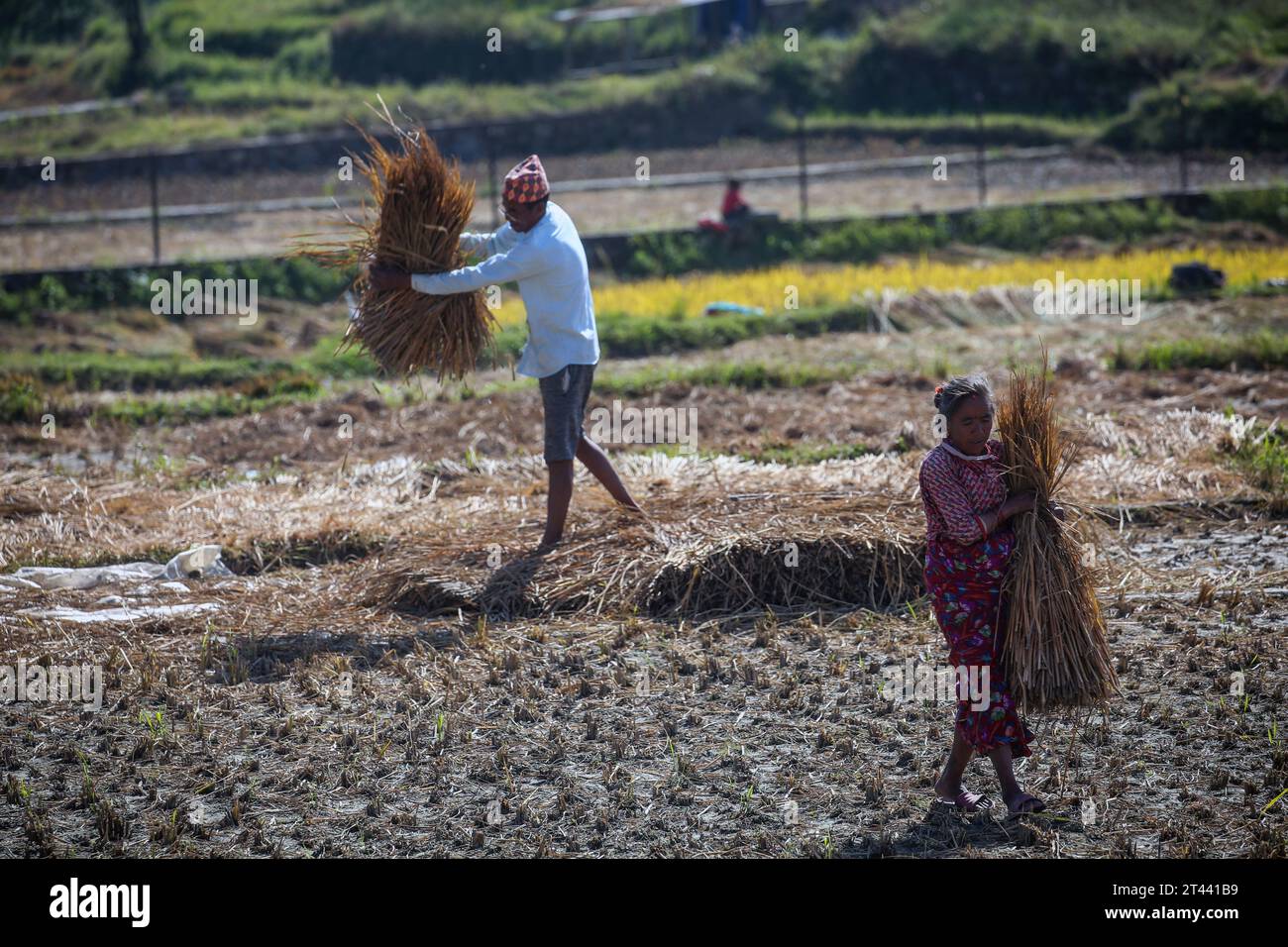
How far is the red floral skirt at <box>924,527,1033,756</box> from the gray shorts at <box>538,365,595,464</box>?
2.45 m

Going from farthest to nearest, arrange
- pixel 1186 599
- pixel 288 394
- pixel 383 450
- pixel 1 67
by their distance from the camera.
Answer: pixel 1 67, pixel 288 394, pixel 383 450, pixel 1186 599

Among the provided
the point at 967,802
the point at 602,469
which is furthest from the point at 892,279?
the point at 967,802

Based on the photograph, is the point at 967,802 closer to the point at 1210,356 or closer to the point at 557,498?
the point at 557,498

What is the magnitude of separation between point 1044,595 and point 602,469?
2769 millimetres

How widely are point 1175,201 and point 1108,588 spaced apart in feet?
38.3

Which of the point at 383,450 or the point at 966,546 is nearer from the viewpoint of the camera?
the point at 966,546

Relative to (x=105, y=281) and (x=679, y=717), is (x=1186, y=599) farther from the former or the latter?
(x=105, y=281)

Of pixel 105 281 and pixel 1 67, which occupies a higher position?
pixel 1 67

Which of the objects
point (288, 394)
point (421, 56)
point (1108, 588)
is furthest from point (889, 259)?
point (421, 56)

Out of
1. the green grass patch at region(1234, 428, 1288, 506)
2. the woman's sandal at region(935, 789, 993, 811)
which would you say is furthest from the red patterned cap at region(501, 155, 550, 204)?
the green grass patch at region(1234, 428, 1288, 506)

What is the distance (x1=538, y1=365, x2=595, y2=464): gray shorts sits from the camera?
6.46 m

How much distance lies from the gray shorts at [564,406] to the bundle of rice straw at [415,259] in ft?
1.72

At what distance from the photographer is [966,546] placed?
14.3 feet
